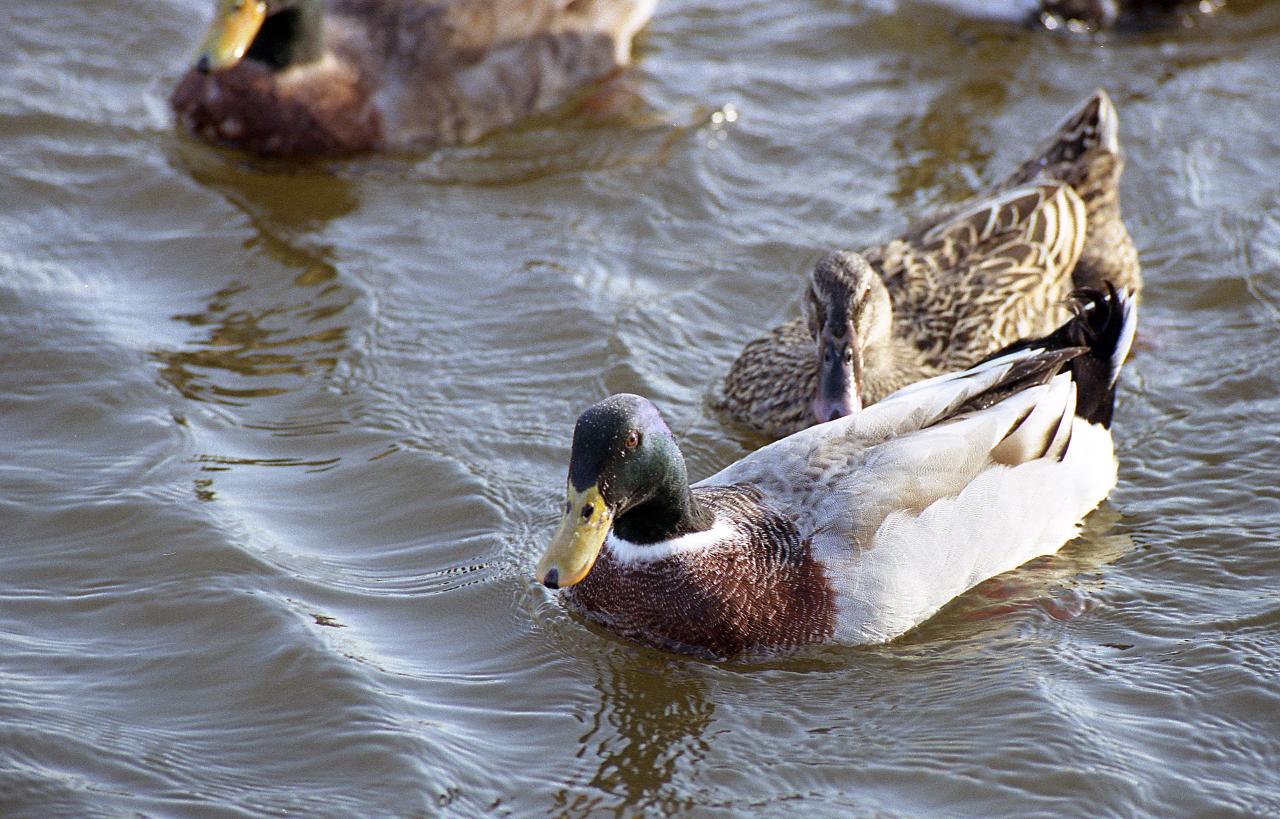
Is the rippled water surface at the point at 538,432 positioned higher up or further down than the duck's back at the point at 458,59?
further down

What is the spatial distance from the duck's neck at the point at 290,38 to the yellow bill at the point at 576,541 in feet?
15.4

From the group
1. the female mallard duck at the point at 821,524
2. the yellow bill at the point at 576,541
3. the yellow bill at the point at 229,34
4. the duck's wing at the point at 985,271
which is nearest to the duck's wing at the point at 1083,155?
the duck's wing at the point at 985,271

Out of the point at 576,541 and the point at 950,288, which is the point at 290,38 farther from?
the point at 576,541

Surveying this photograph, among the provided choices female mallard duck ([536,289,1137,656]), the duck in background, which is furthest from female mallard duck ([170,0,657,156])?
female mallard duck ([536,289,1137,656])

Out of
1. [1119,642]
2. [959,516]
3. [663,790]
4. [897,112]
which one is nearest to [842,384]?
[959,516]

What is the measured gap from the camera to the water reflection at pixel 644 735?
4.90m

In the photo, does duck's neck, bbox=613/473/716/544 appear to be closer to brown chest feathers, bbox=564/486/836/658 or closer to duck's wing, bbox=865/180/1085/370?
brown chest feathers, bbox=564/486/836/658

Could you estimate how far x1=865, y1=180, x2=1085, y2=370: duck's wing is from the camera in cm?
704

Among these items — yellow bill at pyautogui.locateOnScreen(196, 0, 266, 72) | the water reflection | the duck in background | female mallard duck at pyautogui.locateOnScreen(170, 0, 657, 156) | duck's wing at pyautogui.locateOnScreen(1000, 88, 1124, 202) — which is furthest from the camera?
the duck in background

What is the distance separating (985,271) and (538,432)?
6.80ft

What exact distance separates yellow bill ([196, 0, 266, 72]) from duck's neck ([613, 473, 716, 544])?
4276mm

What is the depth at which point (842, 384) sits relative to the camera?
6348 mm

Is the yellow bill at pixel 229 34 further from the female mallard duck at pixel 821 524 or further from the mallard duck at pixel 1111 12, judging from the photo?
the mallard duck at pixel 1111 12

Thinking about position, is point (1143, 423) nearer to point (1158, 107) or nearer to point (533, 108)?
point (1158, 107)
